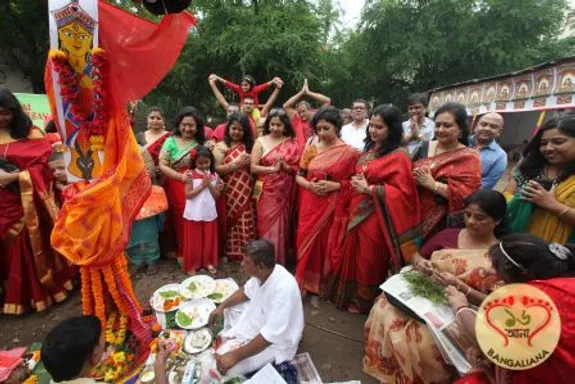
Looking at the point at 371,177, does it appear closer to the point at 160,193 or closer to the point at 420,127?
the point at 420,127

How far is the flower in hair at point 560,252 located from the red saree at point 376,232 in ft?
4.60

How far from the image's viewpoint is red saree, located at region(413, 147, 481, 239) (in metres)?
2.62

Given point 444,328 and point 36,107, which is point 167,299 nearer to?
point 444,328

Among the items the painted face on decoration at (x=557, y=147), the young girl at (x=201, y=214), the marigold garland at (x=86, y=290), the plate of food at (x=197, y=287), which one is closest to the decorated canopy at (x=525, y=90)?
the painted face on decoration at (x=557, y=147)

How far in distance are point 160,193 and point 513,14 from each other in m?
15.1

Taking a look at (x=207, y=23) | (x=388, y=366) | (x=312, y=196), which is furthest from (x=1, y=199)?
(x=207, y=23)

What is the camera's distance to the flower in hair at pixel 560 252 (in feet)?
4.53

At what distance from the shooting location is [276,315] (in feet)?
7.36

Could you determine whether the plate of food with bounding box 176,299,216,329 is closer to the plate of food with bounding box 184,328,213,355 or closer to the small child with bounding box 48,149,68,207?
the plate of food with bounding box 184,328,213,355

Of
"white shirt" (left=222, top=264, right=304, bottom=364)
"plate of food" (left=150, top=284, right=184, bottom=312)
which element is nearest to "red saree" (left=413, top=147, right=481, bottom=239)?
"white shirt" (left=222, top=264, right=304, bottom=364)

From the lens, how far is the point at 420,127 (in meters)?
4.25

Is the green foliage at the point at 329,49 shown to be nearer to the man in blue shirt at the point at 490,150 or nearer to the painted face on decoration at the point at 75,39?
the man in blue shirt at the point at 490,150

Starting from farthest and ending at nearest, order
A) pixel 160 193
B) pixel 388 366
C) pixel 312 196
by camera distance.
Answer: pixel 160 193 < pixel 312 196 < pixel 388 366

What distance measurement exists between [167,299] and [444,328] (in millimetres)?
2391
